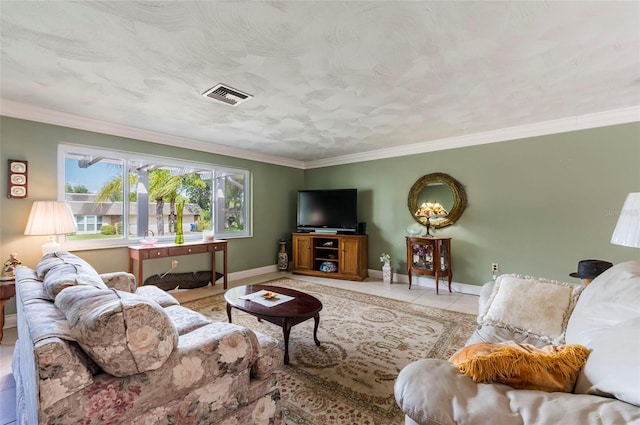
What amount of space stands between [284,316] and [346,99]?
2.09m

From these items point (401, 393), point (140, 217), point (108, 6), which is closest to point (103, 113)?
point (140, 217)

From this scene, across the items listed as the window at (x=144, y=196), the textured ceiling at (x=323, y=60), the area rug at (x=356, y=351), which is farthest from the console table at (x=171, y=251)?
the textured ceiling at (x=323, y=60)

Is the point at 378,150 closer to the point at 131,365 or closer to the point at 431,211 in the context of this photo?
the point at 431,211

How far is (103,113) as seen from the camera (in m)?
3.09

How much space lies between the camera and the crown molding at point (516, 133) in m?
3.10

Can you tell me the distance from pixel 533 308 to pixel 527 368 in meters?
1.09

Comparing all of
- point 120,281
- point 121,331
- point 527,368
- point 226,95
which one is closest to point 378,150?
point 226,95

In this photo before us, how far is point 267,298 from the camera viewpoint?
241 cm

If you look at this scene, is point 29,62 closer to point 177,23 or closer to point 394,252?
point 177,23

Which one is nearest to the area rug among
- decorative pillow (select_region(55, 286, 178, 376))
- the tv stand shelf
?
decorative pillow (select_region(55, 286, 178, 376))

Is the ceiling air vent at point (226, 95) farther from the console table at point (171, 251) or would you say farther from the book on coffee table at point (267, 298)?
the console table at point (171, 251)

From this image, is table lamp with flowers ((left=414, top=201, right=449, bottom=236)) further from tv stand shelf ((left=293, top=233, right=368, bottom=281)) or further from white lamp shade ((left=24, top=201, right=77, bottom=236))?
white lamp shade ((left=24, top=201, right=77, bottom=236))

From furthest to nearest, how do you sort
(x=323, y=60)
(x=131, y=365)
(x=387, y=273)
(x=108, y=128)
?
(x=387, y=273), (x=108, y=128), (x=323, y=60), (x=131, y=365)

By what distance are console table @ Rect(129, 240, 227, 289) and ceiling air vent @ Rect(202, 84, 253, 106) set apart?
208 cm
